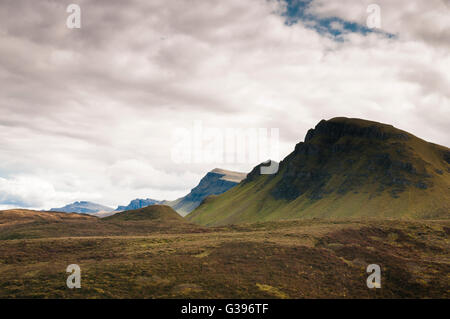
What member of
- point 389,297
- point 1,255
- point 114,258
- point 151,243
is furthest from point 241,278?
point 1,255

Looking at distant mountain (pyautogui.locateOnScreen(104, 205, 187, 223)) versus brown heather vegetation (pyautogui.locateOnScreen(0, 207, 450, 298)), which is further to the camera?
distant mountain (pyautogui.locateOnScreen(104, 205, 187, 223))

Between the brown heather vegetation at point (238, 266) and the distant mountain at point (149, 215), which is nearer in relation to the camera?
the brown heather vegetation at point (238, 266)

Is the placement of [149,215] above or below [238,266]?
above

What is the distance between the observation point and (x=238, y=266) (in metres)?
56.9

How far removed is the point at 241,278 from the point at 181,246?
24.7 metres

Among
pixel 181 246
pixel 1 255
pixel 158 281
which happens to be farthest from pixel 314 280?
pixel 1 255

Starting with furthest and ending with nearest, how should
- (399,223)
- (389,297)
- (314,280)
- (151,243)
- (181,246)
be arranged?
(399,223)
(151,243)
(181,246)
(314,280)
(389,297)

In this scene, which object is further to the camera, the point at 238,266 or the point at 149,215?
the point at 149,215

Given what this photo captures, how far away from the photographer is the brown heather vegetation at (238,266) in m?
46.8

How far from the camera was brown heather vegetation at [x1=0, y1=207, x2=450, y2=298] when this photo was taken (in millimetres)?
46781

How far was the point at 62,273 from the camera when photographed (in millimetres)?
51812
